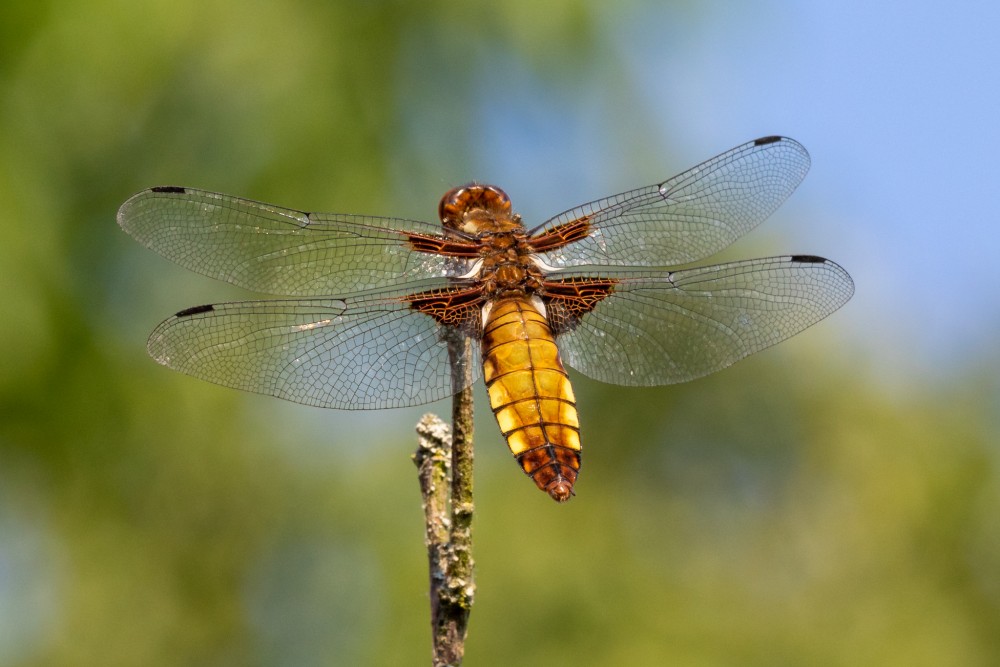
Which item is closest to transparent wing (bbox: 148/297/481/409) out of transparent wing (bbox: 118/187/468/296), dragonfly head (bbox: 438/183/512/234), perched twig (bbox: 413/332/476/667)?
transparent wing (bbox: 118/187/468/296)

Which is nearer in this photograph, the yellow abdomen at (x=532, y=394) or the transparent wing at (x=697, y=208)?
the yellow abdomen at (x=532, y=394)

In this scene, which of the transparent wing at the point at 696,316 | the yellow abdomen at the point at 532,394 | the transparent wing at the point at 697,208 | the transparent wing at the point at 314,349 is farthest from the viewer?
the transparent wing at the point at 697,208

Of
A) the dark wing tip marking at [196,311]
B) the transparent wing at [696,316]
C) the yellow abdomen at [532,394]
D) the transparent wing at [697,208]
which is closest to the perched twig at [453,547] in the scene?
the yellow abdomen at [532,394]

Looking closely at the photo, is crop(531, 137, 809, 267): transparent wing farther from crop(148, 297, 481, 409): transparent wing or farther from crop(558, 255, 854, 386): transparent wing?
crop(148, 297, 481, 409): transparent wing

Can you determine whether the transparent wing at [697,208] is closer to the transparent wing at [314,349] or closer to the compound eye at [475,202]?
the compound eye at [475,202]

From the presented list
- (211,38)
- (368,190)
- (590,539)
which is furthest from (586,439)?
(211,38)

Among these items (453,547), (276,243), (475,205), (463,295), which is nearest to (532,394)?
(463,295)

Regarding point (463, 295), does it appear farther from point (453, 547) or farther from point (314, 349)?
point (453, 547)

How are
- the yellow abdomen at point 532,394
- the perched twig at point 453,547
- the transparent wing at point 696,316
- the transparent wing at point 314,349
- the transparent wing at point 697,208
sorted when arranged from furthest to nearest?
the transparent wing at point 697,208 → the transparent wing at point 696,316 → the transparent wing at point 314,349 → the yellow abdomen at point 532,394 → the perched twig at point 453,547

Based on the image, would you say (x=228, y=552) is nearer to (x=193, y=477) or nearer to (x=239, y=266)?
(x=193, y=477)
